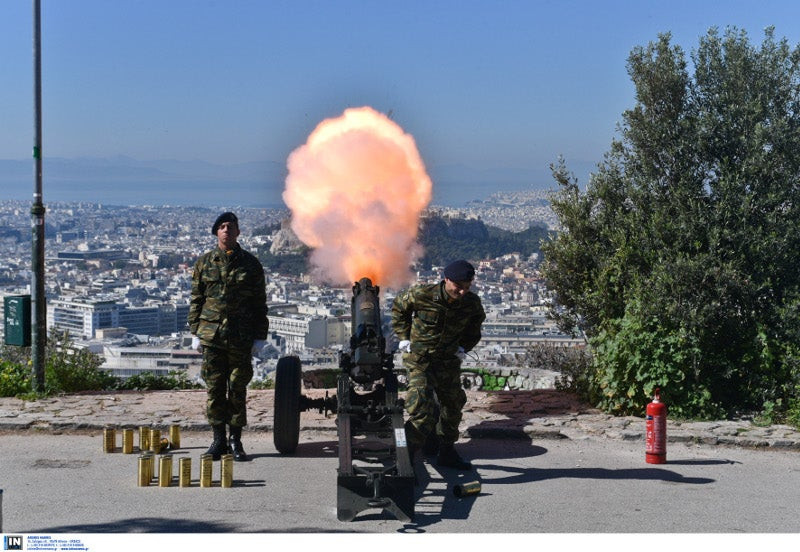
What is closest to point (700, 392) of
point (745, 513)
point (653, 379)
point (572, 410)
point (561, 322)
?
point (653, 379)

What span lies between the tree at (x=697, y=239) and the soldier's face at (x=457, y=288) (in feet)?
9.48

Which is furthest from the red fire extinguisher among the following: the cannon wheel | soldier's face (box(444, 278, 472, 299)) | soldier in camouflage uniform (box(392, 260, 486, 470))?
the cannon wheel

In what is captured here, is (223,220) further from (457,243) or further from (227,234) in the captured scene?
(457,243)

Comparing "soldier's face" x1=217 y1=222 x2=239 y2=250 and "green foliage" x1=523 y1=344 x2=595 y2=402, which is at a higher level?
"soldier's face" x1=217 y1=222 x2=239 y2=250

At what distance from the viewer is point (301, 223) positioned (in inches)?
484

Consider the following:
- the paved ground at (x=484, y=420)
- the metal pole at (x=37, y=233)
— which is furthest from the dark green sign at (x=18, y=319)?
the paved ground at (x=484, y=420)

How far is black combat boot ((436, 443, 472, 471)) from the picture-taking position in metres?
9.31

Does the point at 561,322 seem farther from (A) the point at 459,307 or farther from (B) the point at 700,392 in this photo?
(A) the point at 459,307

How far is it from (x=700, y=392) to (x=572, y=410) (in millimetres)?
1423

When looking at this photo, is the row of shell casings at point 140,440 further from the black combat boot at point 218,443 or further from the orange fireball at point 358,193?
the orange fireball at point 358,193

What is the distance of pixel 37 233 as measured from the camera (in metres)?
12.4

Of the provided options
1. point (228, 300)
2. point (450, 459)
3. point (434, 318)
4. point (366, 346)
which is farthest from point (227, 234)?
point (450, 459)

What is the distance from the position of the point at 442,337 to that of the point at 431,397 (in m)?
0.61

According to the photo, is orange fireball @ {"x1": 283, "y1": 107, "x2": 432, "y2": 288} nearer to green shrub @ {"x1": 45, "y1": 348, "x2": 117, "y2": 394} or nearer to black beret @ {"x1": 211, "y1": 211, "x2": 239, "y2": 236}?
black beret @ {"x1": 211, "y1": 211, "x2": 239, "y2": 236}
